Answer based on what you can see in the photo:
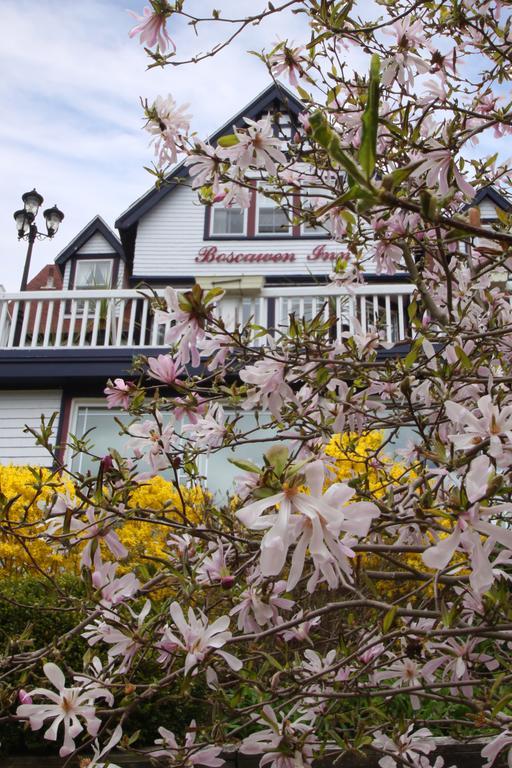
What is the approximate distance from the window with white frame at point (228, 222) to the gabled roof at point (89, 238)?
7.35ft

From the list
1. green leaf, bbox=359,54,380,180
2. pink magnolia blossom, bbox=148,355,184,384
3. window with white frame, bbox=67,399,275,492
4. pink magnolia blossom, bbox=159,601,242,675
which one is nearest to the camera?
green leaf, bbox=359,54,380,180

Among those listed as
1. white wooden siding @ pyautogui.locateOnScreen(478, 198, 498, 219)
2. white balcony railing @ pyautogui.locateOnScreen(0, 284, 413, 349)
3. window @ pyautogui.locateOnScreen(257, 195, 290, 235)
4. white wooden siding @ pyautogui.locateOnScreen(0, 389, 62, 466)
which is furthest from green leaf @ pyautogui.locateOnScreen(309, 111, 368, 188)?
window @ pyautogui.locateOnScreen(257, 195, 290, 235)

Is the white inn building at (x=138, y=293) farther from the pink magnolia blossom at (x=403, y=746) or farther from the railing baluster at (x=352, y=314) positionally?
the pink magnolia blossom at (x=403, y=746)

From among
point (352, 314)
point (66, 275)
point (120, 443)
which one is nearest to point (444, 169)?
point (352, 314)

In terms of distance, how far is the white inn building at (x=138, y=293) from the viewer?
9.01 m

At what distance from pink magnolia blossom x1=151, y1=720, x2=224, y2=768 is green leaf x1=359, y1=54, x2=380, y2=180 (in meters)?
1.34

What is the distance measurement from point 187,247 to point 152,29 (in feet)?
35.7

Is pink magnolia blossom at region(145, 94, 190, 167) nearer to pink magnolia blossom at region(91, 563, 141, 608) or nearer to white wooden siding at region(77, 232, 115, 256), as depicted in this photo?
pink magnolia blossom at region(91, 563, 141, 608)

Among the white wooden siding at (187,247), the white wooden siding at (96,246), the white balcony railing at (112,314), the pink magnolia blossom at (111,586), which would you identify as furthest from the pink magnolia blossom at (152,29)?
the white wooden siding at (96,246)

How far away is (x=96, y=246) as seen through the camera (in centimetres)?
1412

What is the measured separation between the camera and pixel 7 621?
3.58 m

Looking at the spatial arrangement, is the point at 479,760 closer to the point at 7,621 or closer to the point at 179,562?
the point at 179,562

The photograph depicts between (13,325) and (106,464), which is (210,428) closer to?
(106,464)

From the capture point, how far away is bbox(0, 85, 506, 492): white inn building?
901 centimetres
